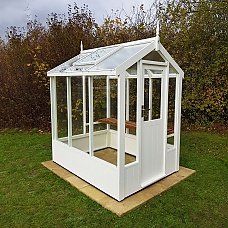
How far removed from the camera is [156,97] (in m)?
4.32

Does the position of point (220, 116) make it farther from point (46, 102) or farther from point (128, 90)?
point (46, 102)

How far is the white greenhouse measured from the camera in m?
3.69

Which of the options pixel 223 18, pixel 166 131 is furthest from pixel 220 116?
pixel 166 131

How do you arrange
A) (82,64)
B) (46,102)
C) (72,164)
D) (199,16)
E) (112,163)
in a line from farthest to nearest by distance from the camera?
(46,102)
(199,16)
(72,164)
(82,64)
(112,163)

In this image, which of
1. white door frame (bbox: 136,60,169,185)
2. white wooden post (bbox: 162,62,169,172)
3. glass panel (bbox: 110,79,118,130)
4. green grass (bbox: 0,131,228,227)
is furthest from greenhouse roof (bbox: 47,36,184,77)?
green grass (bbox: 0,131,228,227)

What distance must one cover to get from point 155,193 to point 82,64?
2.67m

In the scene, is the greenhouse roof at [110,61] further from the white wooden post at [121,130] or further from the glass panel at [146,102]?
the glass panel at [146,102]

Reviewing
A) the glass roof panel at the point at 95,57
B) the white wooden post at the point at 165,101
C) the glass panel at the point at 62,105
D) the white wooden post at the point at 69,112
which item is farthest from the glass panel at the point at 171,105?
the glass panel at the point at 62,105

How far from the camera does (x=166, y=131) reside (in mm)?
4410

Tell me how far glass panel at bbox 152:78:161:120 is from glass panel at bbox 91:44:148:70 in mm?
691

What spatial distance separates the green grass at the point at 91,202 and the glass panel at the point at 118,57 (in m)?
2.19

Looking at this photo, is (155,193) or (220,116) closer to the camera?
(155,193)

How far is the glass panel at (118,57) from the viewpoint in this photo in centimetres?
359

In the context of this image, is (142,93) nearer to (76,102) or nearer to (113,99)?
(113,99)
